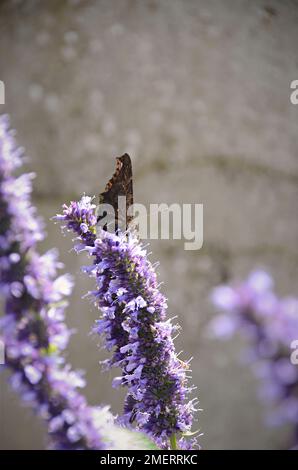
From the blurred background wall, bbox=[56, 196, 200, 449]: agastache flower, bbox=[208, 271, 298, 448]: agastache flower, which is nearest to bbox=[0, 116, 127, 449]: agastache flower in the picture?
bbox=[56, 196, 200, 449]: agastache flower

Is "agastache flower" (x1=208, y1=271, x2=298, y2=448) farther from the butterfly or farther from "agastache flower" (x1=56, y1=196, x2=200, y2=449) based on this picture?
the butterfly

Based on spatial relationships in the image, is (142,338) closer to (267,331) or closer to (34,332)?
(34,332)

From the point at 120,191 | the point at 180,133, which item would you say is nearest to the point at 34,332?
the point at 120,191

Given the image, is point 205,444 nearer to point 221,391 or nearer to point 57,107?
point 221,391

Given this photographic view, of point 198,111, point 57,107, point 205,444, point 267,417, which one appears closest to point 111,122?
point 57,107

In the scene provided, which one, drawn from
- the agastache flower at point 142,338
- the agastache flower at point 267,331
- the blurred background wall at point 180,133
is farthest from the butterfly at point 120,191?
the blurred background wall at point 180,133

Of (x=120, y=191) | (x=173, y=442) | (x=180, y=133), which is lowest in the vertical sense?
(x=173, y=442)
